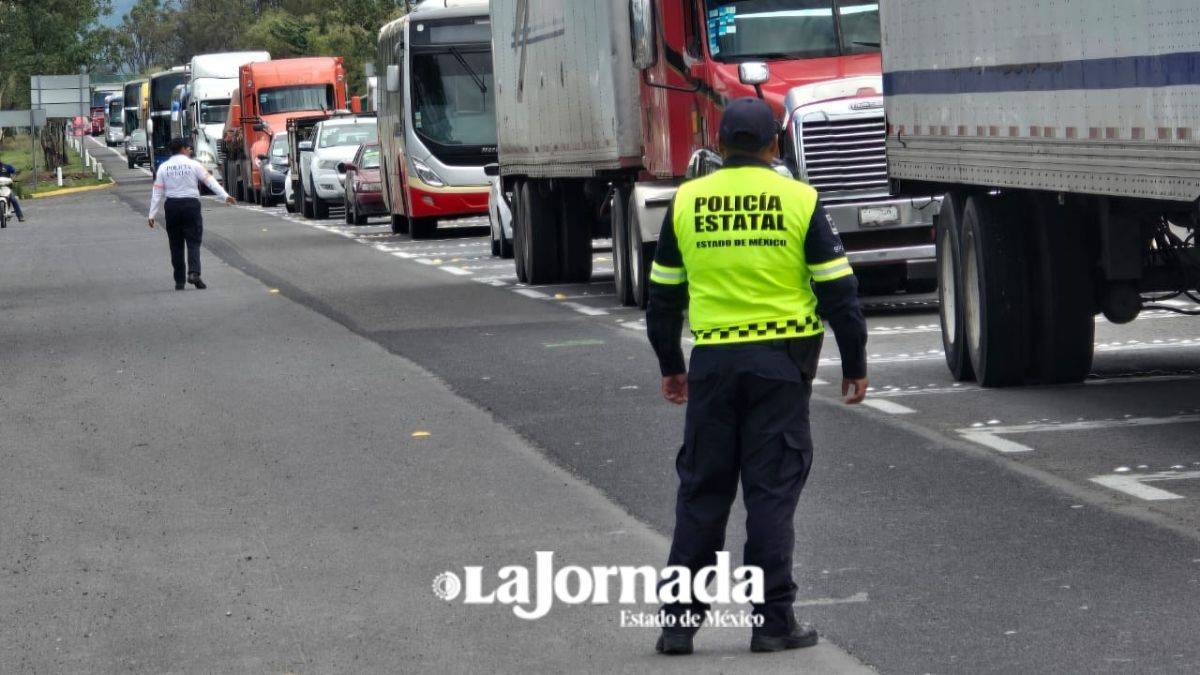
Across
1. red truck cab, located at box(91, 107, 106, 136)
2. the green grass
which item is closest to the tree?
red truck cab, located at box(91, 107, 106, 136)

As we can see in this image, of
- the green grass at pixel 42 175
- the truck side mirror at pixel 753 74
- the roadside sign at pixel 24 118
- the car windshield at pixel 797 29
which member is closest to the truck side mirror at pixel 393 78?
the car windshield at pixel 797 29

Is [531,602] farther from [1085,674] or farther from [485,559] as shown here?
[1085,674]

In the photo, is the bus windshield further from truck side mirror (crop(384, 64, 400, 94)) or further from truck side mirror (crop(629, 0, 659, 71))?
truck side mirror (crop(629, 0, 659, 71))

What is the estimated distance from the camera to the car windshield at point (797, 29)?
1891cm

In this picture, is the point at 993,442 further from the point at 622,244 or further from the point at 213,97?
the point at 213,97

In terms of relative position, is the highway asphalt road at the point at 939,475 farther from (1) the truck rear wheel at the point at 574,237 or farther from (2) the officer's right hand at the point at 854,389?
(1) the truck rear wheel at the point at 574,237

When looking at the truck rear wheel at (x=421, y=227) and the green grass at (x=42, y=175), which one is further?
the green grass at (x=42, y=175)

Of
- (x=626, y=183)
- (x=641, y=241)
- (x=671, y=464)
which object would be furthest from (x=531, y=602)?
(x=626, y=183)

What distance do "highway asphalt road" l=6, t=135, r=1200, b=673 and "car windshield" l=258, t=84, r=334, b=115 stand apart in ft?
129

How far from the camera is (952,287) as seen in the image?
14250 mm

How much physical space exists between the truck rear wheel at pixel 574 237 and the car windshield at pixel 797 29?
624cm

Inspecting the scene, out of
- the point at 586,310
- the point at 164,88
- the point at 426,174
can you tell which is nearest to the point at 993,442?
the point at 586,310

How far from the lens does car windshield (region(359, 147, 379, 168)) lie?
141 feet

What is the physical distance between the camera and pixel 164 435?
12.9m
